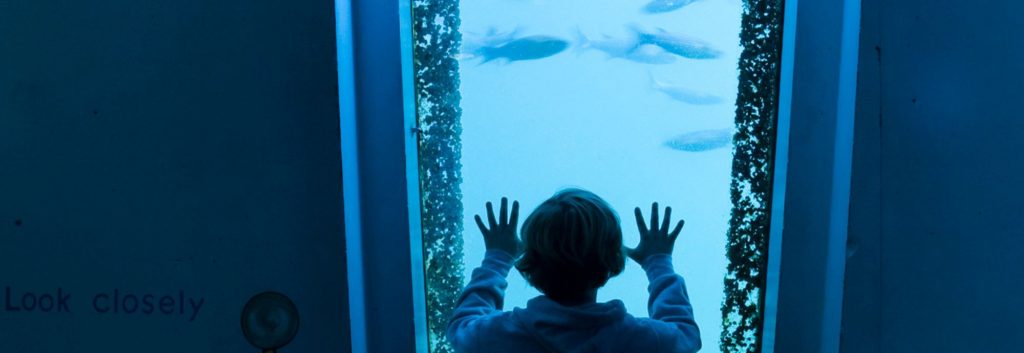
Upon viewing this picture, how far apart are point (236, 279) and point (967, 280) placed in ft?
3.00

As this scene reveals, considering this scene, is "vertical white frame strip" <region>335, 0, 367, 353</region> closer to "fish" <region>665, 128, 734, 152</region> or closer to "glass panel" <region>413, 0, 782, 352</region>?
"glass panel" <region>413, 0, 782, 352</region>

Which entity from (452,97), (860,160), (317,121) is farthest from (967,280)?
(317,121)

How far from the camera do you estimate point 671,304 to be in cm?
84

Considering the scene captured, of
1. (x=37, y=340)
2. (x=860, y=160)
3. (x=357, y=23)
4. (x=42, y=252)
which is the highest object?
(x=357, y=23)

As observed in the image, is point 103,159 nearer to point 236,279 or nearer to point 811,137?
point 236,279

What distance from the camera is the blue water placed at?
916 mm

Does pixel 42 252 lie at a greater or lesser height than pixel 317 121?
lesser

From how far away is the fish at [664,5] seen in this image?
90 cm

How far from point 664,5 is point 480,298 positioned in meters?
0.45

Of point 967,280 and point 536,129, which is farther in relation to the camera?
point 536,129

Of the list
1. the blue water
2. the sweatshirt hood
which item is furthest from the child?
the blue water

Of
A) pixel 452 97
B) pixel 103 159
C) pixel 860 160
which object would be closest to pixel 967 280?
pixel 860 160

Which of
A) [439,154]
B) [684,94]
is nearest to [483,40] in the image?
[439,154]

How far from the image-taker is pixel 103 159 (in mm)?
901
